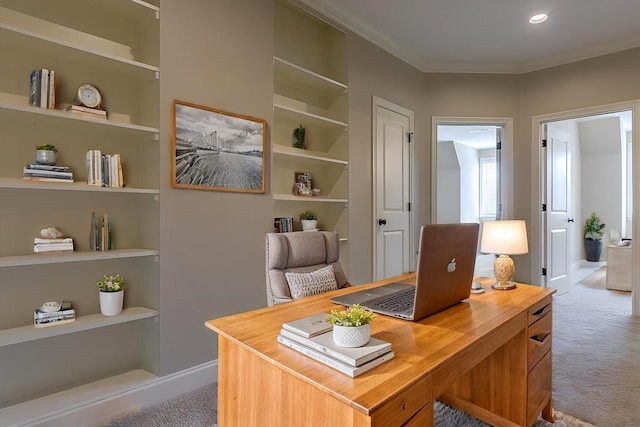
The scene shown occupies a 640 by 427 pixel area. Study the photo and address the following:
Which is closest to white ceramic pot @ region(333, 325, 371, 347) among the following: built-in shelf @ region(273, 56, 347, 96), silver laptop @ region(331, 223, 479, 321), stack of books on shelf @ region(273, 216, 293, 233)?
silver laptop @ region(331, 223, 479, 321)

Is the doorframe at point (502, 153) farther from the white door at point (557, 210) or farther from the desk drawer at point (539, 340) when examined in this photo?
the desk drawer at point (539, 340)

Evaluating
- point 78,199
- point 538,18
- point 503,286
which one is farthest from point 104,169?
point 538,18

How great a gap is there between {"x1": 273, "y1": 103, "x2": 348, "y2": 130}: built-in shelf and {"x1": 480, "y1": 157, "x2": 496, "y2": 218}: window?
661cm

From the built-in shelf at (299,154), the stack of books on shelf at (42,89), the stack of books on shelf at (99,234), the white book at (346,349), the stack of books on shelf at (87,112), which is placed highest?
the stack of books on shelf at (42,89)

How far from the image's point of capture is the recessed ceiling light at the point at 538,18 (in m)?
3.20

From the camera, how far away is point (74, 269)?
2023 mm

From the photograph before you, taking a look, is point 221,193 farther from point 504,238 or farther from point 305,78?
point 504,238

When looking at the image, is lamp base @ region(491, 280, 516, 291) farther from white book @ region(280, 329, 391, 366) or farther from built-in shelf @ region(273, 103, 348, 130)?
built-in shelf @ region(273, 103, 348, 130)

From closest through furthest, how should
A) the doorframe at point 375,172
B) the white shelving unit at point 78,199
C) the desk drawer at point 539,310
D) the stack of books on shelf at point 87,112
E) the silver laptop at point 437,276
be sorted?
the silver laptop at point 437,276 → the desk drawer at point 539,310 → the white shelving unit at point 78,199 → the stack of books on shelf at point 87,112 → the doorframe at point 375,172

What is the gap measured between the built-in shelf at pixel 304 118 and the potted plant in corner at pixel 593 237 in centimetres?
613

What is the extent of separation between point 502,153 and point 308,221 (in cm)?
277

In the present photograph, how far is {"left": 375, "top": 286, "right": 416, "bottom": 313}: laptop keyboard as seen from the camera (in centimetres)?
133

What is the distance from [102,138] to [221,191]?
0.74 meters

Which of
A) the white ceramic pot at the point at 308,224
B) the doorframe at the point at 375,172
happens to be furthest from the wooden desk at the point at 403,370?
the doorframe at the point at 375,172
